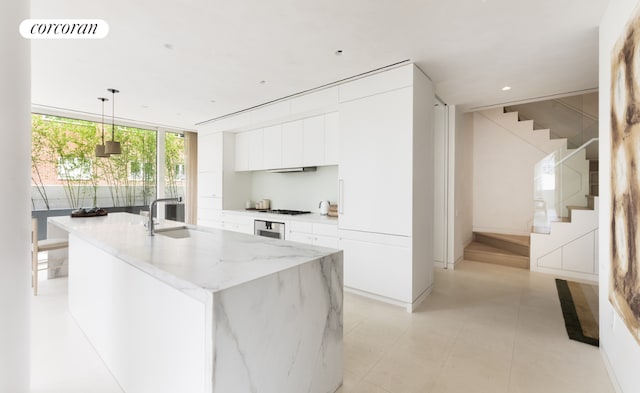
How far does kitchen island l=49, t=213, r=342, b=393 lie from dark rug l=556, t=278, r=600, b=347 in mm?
2235

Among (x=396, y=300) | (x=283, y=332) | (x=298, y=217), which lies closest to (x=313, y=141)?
(x=298, y=217)

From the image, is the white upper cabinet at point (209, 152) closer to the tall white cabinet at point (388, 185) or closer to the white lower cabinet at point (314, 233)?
the white lower cabinet at point (314, 233)

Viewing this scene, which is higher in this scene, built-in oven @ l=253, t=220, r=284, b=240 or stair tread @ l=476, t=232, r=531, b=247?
built-in oven @ l=253, t=220, r=284, b=240

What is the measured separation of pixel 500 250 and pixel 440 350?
3552 millimetres

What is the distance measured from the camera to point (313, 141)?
4176mm

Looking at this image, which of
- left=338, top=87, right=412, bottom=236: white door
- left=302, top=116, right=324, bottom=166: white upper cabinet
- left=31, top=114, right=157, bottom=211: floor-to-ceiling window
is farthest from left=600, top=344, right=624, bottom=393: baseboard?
left=31, top=114, right=157, bottom=211: floor-to-ceiling window

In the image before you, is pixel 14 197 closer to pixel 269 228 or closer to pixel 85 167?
pixel 269 228

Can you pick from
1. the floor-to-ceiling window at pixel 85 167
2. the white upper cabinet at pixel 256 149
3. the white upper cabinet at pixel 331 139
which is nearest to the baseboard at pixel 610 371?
the white upper cabinet at pixel 331 139

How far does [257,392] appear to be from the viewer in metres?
1.30

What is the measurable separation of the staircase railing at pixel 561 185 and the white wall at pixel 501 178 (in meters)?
0.89

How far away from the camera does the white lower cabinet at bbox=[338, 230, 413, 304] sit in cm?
300

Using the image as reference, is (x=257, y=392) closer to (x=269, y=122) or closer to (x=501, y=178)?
(x=269, y=122)

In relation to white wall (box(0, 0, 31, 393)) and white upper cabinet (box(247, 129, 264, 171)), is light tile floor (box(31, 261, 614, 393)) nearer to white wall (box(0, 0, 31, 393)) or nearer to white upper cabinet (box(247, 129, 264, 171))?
white wall (box(0, 0, 31, 393))

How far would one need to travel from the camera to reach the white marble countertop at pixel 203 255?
1.26m
